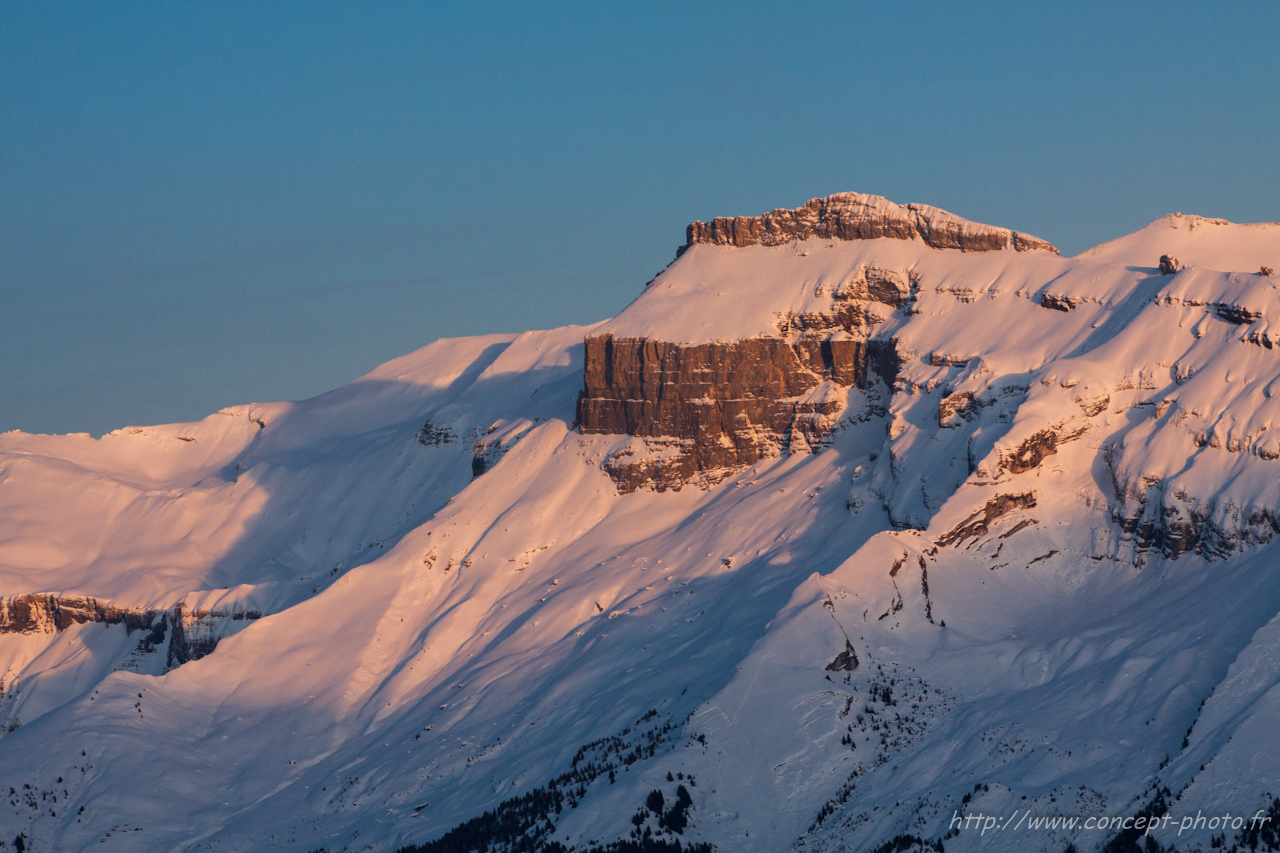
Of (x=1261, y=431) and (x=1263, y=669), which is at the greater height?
(x=1261, y=431)

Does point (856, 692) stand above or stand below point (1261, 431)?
below

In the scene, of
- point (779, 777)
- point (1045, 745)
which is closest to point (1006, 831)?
point (1045, 745)

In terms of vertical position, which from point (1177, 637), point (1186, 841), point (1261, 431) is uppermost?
point (1261, 431)

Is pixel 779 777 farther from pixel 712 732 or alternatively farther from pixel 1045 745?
pixel 1045 745

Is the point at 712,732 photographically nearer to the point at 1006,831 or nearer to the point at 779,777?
the point at 779,777

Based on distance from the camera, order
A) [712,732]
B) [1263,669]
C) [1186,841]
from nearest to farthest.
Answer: [1186,841]
[1263,669]
[712,732]

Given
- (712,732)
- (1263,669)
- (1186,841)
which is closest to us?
(1186,841)

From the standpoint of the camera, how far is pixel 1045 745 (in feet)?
579

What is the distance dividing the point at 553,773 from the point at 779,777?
24815 mm

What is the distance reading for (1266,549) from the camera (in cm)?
19075

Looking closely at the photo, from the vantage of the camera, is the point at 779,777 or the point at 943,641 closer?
the point at 779,777

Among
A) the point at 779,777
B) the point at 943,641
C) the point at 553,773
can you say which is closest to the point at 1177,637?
the point at 943,641

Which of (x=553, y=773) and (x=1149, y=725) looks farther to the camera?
(x=553, y=773)

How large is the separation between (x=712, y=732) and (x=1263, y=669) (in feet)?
166
